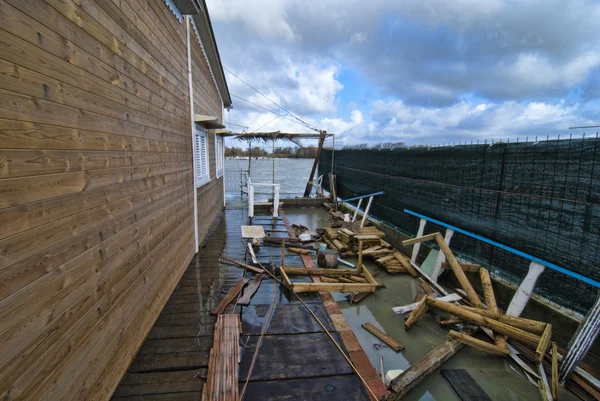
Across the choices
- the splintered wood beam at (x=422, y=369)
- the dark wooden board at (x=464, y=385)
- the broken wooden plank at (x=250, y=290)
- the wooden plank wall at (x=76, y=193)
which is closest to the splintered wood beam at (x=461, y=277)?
the splintered wood beam at (x=422, y=369)

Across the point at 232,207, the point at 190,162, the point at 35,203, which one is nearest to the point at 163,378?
the point at 35,203

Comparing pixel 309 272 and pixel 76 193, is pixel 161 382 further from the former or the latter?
pixel 309 272

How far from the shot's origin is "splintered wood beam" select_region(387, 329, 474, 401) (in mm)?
2684

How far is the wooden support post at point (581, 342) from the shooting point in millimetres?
2896

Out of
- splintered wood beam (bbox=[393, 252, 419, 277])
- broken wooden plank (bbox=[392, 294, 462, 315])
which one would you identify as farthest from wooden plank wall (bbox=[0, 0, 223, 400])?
splintered wood beam (bbox=[393, 252, 419, 277])

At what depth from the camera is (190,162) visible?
5.12 meters

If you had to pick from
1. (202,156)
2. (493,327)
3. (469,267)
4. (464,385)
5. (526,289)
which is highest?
(202,156)

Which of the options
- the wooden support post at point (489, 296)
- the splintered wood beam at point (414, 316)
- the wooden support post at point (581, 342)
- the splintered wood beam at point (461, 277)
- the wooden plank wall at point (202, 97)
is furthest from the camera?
the wooden plank wall at point (202, 97)

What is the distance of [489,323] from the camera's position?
3506 mm

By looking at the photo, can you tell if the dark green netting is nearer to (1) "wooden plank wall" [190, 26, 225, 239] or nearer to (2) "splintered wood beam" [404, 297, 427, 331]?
(2) "splintered wood beam" [404, 297, 427, 331]

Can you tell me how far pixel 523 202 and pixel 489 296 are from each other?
58.0 inches

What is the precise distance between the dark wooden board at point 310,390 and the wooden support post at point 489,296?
2086 mm

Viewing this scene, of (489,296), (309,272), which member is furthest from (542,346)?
(309,272)

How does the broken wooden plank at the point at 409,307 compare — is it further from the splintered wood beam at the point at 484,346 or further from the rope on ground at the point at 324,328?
the rope on ground at the point at 324,328
